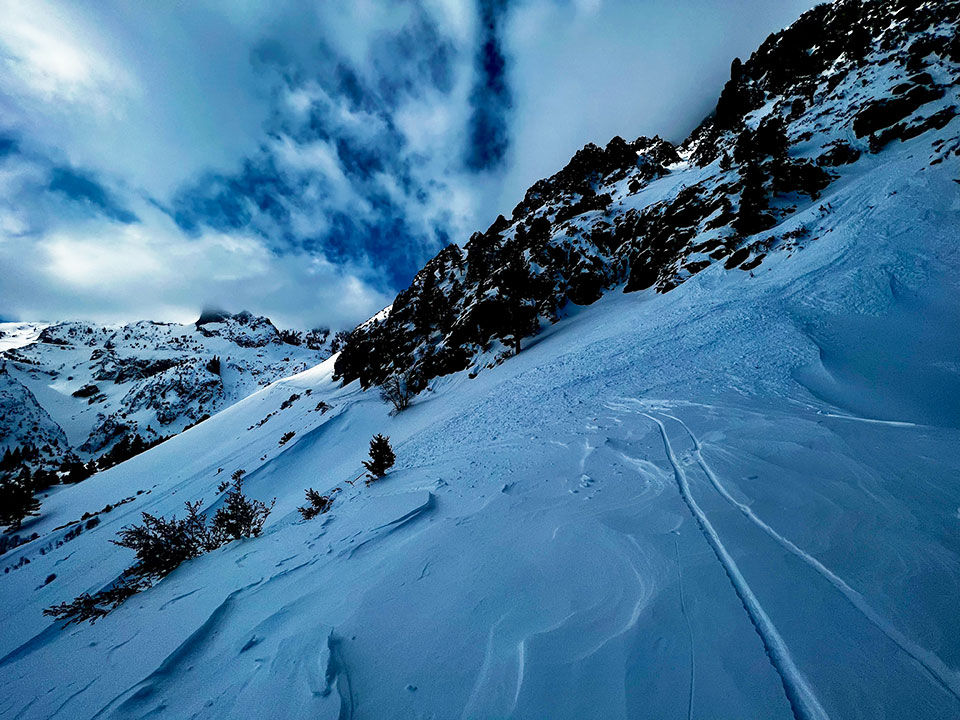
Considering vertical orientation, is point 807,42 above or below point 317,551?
above

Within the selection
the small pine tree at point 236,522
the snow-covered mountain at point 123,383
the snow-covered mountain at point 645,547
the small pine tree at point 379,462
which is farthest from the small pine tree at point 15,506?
the small pine tree at point 379,462

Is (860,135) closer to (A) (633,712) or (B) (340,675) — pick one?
(A) (633,712)

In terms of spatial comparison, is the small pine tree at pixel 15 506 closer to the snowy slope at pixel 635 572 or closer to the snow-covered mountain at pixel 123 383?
the snowy slope at pixel 635 572

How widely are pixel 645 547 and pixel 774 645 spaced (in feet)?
3.11

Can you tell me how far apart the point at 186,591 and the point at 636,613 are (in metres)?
5.13

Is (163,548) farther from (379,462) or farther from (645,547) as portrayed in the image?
(645,547)

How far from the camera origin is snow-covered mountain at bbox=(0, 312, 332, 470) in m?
36.3

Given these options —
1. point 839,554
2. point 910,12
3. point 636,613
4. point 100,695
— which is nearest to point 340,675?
point 636,613

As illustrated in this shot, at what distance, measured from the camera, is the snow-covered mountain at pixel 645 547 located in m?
1.82

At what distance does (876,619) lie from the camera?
1.89m

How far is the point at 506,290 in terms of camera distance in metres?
22.1

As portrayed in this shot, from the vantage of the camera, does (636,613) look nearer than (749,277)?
Yes

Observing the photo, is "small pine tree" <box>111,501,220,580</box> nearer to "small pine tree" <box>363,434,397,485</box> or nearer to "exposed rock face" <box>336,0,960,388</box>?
"small pine tree" <box>363,434,397,485</box>

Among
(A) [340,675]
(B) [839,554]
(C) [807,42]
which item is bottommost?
(B) [839,554]
